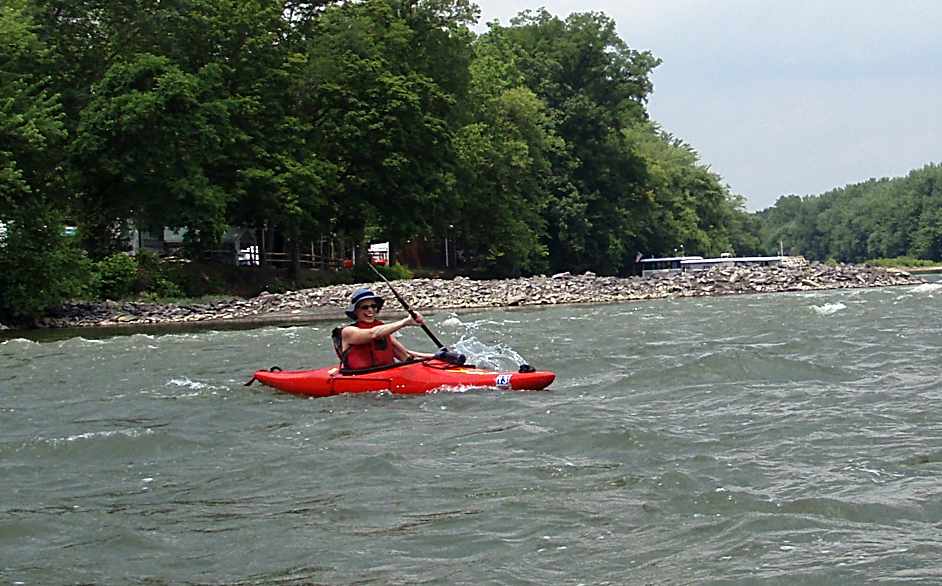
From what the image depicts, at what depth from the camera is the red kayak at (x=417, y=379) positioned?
40.9 ft

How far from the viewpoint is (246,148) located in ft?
117

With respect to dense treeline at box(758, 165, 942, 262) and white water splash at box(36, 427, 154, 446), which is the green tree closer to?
white water splash at box(36, 427, 154, 446)

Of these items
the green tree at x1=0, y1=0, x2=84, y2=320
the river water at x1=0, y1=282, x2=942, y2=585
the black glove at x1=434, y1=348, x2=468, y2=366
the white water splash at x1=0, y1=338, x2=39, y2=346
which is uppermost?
the green tree at x1=0, y1=0, x2=84, y2=320

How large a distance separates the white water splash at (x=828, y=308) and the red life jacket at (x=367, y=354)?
14305 mm

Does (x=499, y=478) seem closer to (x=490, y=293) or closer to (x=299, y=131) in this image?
(x=490, y=293)

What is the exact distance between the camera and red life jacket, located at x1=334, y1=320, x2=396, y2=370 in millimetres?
12961

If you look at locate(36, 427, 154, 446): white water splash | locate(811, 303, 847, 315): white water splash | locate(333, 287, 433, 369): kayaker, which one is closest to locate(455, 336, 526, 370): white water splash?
locate(333, 287, 433, 369): kayaker

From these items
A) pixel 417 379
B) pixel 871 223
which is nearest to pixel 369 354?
pixel 417 379

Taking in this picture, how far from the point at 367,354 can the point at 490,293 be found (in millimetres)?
22519

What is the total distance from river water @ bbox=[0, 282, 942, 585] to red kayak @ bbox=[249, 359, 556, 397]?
177mm

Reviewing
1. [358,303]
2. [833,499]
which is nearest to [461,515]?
[833,499]

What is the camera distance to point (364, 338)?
12.8 m

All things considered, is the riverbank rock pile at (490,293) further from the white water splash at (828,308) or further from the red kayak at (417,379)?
the red kayak at (417,379)

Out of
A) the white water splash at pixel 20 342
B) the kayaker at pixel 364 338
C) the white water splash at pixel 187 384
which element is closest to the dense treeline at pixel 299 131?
the white water splash at pixel 20 342
